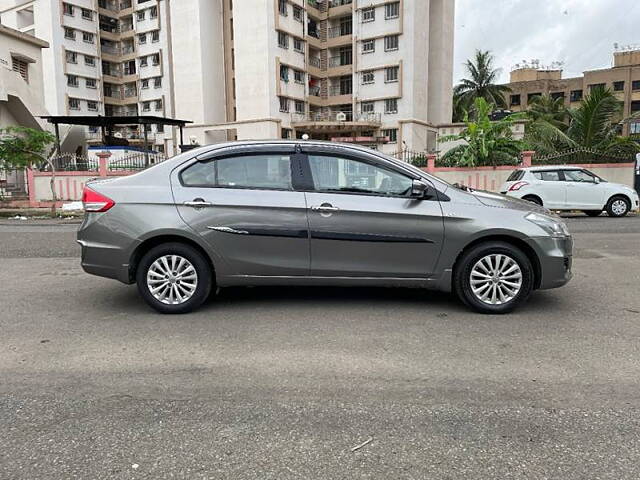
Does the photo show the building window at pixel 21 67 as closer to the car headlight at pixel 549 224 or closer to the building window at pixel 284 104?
the building window at pixel 284 104

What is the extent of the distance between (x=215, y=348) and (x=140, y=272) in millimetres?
1424

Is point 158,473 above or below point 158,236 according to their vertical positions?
below

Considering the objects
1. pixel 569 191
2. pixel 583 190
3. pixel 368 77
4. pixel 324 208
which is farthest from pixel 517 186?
pixel 368 77

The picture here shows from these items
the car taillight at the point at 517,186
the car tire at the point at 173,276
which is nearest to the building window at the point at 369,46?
the car taillight at the point at 517,186

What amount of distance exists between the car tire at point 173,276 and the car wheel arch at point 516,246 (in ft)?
8.48

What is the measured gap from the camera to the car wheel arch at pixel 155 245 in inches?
206

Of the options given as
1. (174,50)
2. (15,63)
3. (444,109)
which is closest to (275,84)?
A: (174,50)

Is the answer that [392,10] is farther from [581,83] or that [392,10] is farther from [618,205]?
[581,83]

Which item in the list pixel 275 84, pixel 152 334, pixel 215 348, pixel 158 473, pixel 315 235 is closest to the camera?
pixel 158 473

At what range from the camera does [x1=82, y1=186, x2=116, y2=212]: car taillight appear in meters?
5.25

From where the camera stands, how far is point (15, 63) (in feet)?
90.7

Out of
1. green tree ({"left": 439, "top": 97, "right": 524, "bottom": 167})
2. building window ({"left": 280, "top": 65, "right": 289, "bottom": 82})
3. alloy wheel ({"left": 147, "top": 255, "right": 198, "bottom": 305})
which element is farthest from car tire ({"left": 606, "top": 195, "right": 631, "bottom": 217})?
building window ({"left": 280, "top": 65, "right": 289, "bottom": 82})

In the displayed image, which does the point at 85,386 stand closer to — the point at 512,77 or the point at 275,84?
the point at 275,84

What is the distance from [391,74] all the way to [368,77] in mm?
2217
